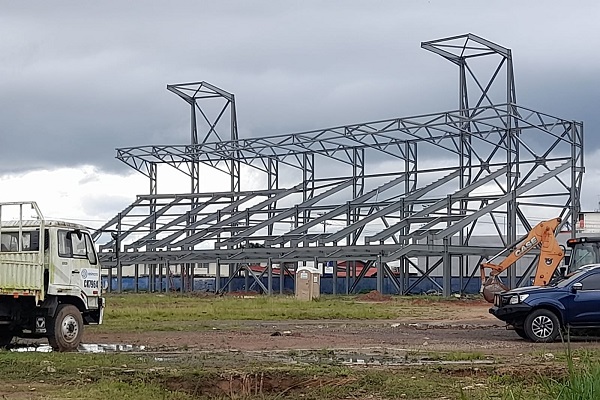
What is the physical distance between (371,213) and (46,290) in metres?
44.5

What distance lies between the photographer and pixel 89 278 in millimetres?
21281

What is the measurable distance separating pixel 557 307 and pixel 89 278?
10061 millimetres

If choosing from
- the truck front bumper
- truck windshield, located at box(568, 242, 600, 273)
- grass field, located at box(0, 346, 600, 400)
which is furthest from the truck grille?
grass field, located at box(0, 346, 600, 400)

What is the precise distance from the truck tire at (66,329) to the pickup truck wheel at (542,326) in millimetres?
9563

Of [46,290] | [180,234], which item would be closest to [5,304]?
[46,290]

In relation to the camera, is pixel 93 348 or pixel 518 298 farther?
pixel 518 298

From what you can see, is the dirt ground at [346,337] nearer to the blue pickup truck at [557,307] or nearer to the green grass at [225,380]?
the blue pickup truck at [557,307]

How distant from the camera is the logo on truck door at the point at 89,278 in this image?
69.2 ft

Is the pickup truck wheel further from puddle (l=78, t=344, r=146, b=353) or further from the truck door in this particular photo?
the truck door

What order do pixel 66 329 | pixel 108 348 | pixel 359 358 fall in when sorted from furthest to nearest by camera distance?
pixel 108 348, pixel 66 329, pixel 359 358

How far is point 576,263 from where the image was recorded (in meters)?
27.4

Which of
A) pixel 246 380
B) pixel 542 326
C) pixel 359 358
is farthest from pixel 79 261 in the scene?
pixel 542 326

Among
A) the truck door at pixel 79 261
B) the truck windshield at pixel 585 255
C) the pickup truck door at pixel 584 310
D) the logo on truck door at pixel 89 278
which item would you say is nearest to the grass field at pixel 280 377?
the truck door at pixel 79 261

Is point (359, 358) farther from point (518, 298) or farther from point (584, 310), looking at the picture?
point (584, 310)
